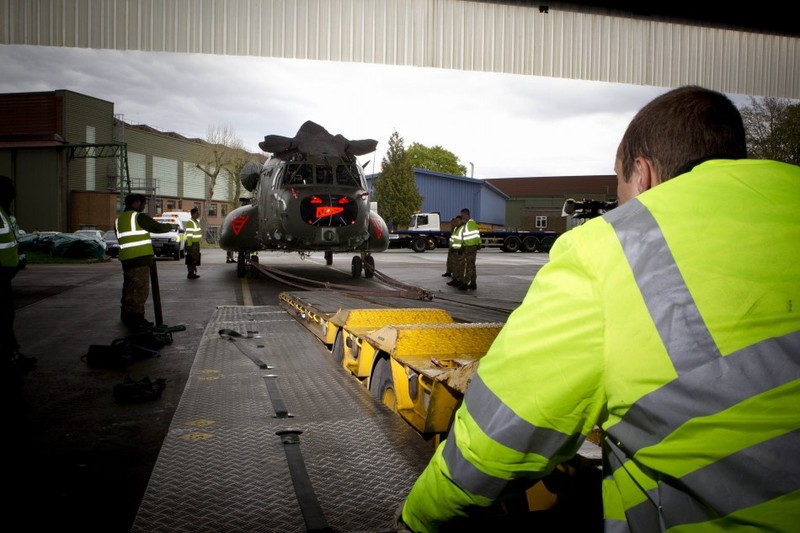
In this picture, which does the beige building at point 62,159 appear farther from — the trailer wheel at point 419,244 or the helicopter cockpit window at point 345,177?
the helicopter cockpit window at point 345,177

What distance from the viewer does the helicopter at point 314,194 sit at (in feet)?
41.2

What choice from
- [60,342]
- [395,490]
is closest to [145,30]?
[60,342]

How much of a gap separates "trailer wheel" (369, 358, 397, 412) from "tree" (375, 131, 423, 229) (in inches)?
1961

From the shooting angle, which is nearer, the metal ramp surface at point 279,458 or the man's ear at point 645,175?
the man's ear at point 645,175

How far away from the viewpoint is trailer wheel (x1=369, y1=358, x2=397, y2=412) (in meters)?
3.65

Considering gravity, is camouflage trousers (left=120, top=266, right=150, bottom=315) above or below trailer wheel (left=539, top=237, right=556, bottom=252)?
below

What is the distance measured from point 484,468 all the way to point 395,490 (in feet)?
3.27

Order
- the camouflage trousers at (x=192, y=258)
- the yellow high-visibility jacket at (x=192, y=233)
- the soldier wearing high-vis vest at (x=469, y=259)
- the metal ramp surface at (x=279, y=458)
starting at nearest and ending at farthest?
1. the metal ramp surface at (x=279, y=458)
2. the soldier wearing high-vis vest at (x=469, y=259)
3. the camouflage trousers at (x=192, y=258)
4. the yellow high-visibility jacket at (x=192, y=233)

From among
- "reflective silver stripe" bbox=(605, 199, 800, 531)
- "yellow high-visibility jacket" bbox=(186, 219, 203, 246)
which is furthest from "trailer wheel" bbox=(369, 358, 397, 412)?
"yellow high-visibility jacket" bbox=(186, 219, 203, 246)

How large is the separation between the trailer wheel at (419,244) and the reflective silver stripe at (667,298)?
37511 mm

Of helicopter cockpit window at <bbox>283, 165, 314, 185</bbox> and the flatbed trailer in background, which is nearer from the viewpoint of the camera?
helicopter cockpit window at <bbox>283, 165, 314, 185</bbox>

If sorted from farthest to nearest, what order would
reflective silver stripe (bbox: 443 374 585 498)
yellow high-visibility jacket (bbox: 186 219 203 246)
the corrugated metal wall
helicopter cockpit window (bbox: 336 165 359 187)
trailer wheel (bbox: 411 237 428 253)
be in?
trailer wheel (bbox: 411 237 428 253), yellow high-visibility jacket (bbox: 186 219 203 246), helicopter cockpit window (bbox: 336 165 359 187), the corrugated metal wall, reflective silver stripe (bbox: 443 374 585 498)

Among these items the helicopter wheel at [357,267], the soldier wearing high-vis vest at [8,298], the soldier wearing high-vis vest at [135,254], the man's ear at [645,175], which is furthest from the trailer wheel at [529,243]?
the man's ear at [645,175]

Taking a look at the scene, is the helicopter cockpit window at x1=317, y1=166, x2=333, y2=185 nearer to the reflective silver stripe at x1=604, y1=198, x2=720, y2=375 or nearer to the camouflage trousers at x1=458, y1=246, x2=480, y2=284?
the camouflage trousers at x1=458, y1=246, x2=480, y2=284
